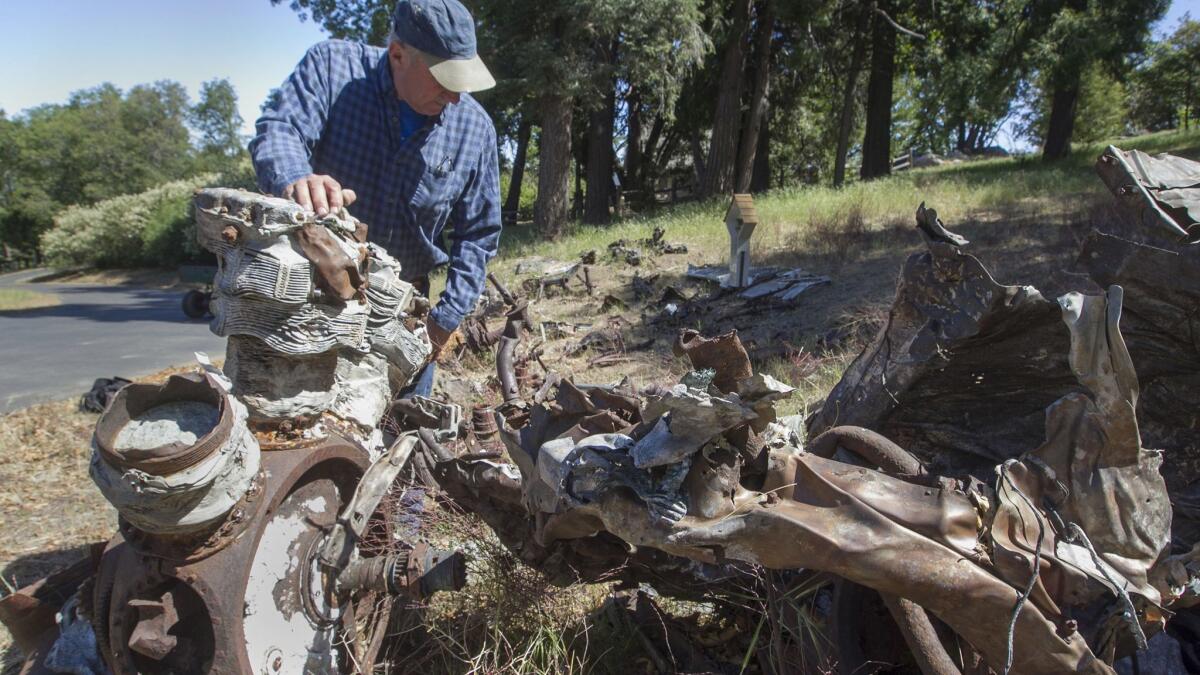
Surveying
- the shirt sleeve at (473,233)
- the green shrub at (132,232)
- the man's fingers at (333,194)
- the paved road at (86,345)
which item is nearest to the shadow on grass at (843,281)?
the shirt sleeve at (473,233)

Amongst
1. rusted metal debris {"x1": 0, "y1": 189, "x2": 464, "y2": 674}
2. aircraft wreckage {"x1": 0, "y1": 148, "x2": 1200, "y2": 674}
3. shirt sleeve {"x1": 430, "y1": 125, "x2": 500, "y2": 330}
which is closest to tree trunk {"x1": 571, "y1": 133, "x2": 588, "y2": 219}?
shirt sleeve {"x1": 430, "y1": 125, "x2": 500, "y2": 330}

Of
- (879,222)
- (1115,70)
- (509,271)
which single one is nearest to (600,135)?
(509,271)

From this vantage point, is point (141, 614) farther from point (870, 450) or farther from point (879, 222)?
point (879, 222)

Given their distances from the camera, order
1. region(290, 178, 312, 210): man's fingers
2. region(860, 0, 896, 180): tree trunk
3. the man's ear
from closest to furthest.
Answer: region(290, 178, 312, 210): man's fingers → the man's ear → region(860, 0, 896, 180): tree trunk

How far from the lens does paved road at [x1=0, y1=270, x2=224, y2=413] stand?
7.75 metres

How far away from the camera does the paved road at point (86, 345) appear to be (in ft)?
25.4

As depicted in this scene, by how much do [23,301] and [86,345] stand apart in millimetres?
10700

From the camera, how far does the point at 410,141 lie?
2.88 m

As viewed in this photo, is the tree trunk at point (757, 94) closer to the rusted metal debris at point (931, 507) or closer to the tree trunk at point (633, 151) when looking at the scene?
the tree trunk at point (633, 151)

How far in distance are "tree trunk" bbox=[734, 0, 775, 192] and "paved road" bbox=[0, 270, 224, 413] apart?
42.8 feet

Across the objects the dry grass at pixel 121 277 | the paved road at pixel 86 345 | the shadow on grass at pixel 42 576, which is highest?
the shadow on grass at pixel 42 576

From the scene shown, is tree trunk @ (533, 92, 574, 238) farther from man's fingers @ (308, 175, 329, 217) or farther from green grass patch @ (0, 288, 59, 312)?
man's fingers @ (308, 175, 329, 217)

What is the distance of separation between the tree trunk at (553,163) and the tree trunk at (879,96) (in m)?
9.25

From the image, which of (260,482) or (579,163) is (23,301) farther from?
(260,482)
